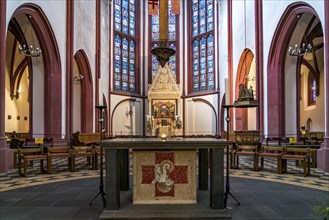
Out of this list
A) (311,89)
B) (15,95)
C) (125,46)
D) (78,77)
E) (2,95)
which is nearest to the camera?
(2,95)

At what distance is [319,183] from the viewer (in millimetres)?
6617

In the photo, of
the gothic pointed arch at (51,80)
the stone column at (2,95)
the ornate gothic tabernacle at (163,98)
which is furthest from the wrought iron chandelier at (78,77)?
the stone column at (2,95)

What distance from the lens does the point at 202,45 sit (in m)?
23.4

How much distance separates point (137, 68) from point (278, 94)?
13.8 meters

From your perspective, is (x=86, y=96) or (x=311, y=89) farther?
(x=311, y=89)

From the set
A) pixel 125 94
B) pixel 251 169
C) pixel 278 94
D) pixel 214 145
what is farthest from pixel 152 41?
pixel 214 145

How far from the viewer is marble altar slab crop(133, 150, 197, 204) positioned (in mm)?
4465

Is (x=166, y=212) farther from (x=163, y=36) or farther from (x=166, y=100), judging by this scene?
(x=166, y=100)

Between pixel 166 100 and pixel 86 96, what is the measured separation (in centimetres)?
682

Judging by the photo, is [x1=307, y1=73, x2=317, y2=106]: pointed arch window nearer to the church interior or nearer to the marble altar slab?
the church interior

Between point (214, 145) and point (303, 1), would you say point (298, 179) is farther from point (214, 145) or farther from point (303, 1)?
point (303, 1)

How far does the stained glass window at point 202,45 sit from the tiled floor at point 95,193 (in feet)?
49.7

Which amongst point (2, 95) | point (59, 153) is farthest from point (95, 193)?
point (2, 95)

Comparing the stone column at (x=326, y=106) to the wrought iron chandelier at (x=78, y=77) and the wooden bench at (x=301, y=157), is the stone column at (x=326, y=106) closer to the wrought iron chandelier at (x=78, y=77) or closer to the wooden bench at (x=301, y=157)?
the wooden bench at (x=301, y=157)
